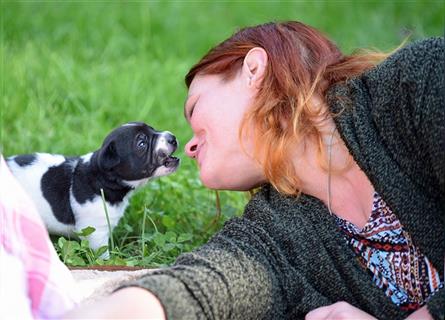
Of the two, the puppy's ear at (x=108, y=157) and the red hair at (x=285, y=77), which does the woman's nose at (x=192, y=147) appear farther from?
the puppy's ear at (x=108, y=157)

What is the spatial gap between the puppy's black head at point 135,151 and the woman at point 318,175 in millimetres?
640

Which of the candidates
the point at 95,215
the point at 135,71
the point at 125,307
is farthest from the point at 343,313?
the point at 135,71

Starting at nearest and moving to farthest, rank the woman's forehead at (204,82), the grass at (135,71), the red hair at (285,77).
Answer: the red hair at (285,77)
the woman's forehead at (204,82)
the grass at (135,71)

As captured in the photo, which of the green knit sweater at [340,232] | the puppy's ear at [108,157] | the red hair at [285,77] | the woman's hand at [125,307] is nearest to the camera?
the woman's hand at [125,307]

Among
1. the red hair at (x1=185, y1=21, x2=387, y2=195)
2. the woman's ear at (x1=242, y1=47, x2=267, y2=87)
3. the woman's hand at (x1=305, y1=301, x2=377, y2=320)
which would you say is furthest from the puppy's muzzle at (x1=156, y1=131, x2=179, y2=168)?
the woman's hand at (x1=305, y1=301, x2=377, y2=320)

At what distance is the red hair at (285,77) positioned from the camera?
8.88ft

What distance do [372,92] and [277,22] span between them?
0.52 meters

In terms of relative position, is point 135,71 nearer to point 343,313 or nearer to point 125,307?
point 343,313

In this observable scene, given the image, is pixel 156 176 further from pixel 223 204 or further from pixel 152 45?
pixel 152 45

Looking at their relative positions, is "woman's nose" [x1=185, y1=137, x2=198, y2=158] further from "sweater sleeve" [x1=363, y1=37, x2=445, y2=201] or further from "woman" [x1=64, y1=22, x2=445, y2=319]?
"sweater sleeve" [x1=363, y1=37, x2=445, y2=201]

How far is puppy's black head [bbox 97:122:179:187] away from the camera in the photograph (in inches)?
141

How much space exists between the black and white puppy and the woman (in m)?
0.66

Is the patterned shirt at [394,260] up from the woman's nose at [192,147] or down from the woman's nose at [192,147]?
down

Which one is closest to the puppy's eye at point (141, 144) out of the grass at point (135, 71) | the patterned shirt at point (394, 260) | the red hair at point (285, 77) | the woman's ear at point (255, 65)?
the grass at point (135, 71)
